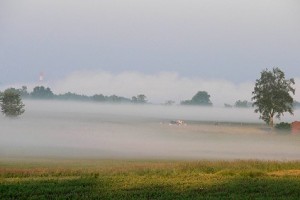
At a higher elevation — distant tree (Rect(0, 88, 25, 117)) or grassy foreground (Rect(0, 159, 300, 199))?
distant tree (Rect(0, 88, 25, 117))

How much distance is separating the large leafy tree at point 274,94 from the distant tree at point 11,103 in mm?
38134

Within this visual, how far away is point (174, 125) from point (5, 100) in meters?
37.5

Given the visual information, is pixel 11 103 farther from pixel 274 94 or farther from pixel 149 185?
pixel 149 185

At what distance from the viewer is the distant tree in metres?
75.5

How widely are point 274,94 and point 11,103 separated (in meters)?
42.0

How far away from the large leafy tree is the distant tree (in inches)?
1501

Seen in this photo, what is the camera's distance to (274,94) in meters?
75.1

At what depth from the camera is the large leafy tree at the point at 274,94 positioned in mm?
75125

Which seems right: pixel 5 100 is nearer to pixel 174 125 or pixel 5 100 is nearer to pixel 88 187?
pixel 174 125

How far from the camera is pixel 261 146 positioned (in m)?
60.3

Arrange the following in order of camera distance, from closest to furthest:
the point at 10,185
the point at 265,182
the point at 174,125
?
the point at 10,185, the point at 265,182, the point at 174,125

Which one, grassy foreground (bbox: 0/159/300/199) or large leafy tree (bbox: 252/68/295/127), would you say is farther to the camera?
large leafy tree (bbox: 252/68/295/127)

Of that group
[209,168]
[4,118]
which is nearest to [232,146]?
[209,168]

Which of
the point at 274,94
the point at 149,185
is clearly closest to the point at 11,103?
the point at 274,94
